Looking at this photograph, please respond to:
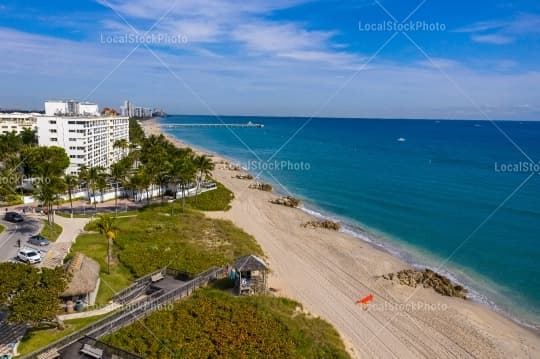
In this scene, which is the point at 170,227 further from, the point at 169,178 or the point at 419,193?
the point at 419,193

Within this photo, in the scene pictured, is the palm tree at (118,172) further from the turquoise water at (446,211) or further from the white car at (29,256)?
the turquoise water at (446,211)

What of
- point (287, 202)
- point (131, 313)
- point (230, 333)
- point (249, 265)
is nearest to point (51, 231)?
point (131, 313)

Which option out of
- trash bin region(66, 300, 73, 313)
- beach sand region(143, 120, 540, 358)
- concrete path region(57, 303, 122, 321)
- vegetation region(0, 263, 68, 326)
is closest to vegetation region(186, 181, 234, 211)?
beach sand region(143, 120, 540, 358)

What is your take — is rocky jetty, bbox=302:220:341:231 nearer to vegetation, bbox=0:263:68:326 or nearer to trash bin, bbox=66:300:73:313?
trash bin, bbox=66:300:73:313

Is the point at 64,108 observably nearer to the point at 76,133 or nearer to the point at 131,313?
the point at 76,133

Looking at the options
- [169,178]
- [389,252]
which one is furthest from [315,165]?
[389,252]

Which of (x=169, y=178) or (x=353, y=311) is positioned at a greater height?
(x=169, y=178)

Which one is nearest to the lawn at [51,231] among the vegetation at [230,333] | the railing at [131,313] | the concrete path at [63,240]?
the concrete path at [63,240]
